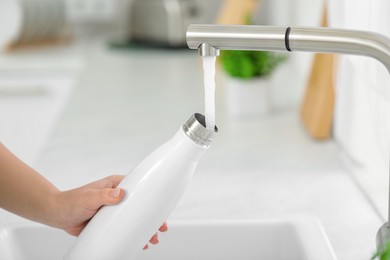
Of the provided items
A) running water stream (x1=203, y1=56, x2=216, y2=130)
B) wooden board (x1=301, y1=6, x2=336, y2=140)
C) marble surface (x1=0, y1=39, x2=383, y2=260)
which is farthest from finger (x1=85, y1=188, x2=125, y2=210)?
wooden board (x1=301, y1=6, x2=336, y2=140)

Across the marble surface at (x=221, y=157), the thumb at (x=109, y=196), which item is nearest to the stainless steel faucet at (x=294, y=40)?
the thumb at (x=109, y=196)

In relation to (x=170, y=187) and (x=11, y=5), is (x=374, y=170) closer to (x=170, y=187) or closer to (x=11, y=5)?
(x=170, y=187)

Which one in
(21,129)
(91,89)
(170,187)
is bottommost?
(21,129)

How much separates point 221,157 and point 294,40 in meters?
0.64

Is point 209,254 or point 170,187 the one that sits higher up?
point 170,187

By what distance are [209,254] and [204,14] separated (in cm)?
203

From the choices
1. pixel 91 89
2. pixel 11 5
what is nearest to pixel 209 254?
pixel 91 89

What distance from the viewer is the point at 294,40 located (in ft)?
2.53

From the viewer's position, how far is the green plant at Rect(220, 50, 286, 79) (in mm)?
1635

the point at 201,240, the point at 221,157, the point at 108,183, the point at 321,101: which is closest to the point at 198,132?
the point at 108,183

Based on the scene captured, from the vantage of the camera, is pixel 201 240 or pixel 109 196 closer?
pixel 109 196

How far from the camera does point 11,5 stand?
2576 millimetres

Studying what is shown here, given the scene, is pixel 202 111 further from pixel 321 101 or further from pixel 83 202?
pixel 83 202

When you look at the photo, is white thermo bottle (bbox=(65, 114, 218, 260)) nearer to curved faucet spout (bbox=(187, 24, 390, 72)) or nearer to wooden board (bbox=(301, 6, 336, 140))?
curved faucet spout (bbox=(187, 24, 390, 72))
